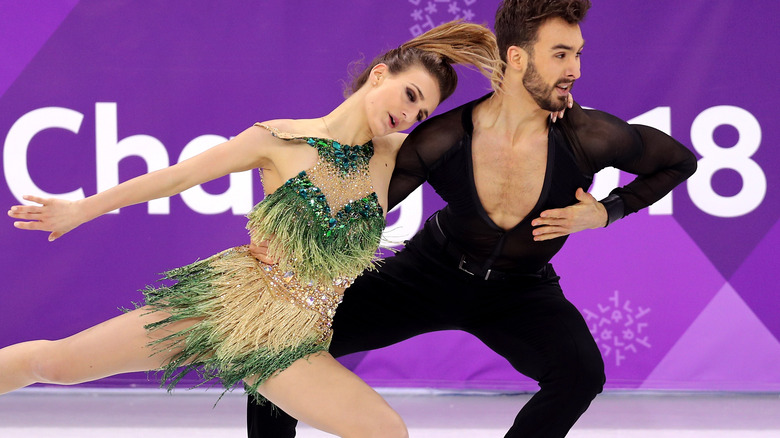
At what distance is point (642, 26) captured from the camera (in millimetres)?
4391

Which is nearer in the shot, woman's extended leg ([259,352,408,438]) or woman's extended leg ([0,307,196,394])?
woman's extended leg ([259,352,408,438])

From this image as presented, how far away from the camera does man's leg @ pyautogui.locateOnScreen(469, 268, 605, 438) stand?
2.72m

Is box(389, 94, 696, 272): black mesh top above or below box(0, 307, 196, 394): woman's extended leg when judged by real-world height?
above

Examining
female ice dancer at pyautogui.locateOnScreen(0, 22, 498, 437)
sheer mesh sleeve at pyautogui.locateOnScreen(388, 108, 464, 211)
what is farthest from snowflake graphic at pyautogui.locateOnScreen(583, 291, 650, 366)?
female ice dancer at pyautogui.locateOnScreen(0, 22, 498, 437)

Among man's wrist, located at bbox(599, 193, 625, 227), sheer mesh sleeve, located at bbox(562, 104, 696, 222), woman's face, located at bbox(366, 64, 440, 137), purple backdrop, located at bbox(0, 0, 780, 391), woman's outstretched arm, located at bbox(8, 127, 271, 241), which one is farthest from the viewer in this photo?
purple backdrop, located at bbox(0, 0, 780, 391)

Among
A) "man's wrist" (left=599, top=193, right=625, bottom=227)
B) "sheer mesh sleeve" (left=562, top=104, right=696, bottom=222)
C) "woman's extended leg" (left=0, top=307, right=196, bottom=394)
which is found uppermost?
"sheer mesh sleeve" (left=562, top=104, right=696, bottom=222)

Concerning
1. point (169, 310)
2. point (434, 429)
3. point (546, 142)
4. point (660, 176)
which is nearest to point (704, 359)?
point (434, 429)

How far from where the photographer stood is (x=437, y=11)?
4402mm

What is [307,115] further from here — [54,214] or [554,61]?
[54,214]

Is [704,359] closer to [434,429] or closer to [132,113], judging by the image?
[434,429]

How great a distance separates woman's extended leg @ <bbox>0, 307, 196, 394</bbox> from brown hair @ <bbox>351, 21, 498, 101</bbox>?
1033mm

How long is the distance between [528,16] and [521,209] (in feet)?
2.11

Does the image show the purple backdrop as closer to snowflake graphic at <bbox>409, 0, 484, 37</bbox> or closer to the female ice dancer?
snowflake graphic at <bbox>409, 0, 484, 37</bbox>

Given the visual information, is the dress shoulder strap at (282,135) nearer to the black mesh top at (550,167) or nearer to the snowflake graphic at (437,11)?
the black mesh top at (550,167)
